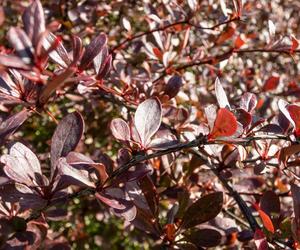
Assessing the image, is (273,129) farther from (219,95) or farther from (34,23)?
(34,23)

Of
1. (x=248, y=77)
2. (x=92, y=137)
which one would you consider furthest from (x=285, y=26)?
(x=92, y=137)

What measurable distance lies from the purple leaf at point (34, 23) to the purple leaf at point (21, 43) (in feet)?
0.03

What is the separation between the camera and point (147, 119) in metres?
0.94

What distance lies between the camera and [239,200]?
3.80ft

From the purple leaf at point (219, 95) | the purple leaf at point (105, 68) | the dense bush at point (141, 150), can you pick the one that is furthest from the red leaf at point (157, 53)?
the purple leaf at point (219, 95)

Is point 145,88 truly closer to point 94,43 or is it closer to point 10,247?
point 94,43

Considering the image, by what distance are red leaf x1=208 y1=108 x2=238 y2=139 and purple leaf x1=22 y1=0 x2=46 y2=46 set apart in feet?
1.17

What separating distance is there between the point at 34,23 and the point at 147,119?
366mm

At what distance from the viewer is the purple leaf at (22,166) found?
0.87m

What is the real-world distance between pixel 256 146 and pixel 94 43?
0.45 meters

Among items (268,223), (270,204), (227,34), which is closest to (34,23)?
(268,223)

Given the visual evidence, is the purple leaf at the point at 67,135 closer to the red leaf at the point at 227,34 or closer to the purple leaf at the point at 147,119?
the purple leaf at the point at 147,119

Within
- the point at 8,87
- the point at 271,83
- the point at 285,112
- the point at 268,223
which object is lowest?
the point at 271,83

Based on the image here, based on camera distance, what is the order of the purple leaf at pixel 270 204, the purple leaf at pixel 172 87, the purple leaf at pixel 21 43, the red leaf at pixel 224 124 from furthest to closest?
1. the purple leaf at pixel 172 87
2. the purple leaf at pixel 270 204
3. the red leaf at pixel 224 124
4. the purple leaf at pixel 21 43
